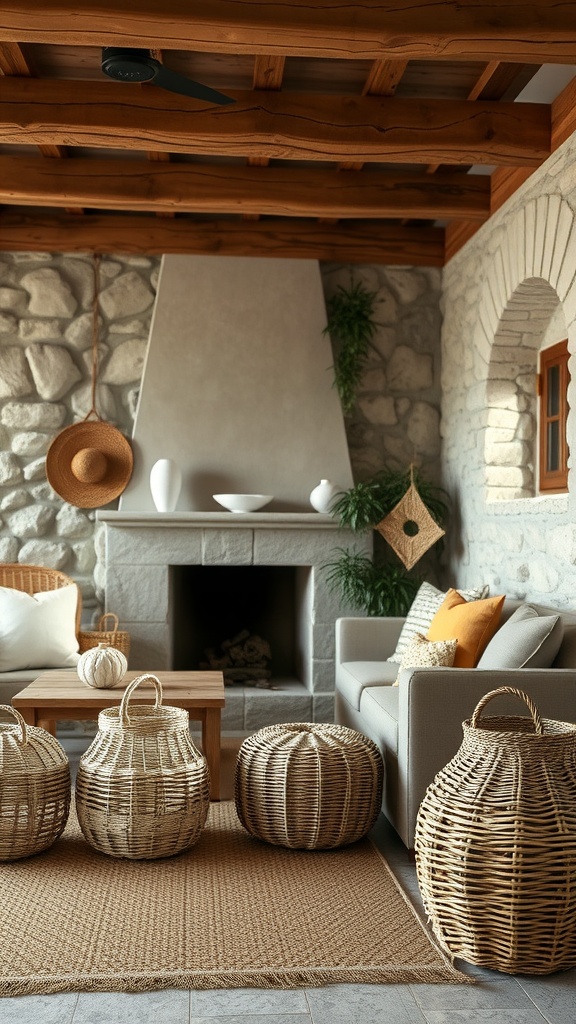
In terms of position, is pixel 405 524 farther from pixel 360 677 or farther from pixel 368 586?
pixel 360 677

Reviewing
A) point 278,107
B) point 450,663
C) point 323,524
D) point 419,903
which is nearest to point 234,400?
point 323,524

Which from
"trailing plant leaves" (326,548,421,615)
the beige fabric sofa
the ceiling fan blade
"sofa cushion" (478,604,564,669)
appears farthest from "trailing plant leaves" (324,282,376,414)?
the beige fabric sofa

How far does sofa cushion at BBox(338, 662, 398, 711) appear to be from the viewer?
4031 mm

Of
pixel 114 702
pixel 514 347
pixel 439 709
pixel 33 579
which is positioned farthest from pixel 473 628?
pixel 33 579

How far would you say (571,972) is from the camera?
2.35m

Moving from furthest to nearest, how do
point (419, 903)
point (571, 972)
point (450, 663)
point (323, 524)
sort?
point (323, 524) < point (450, 663) < point (419, 903) < point (571, 972)

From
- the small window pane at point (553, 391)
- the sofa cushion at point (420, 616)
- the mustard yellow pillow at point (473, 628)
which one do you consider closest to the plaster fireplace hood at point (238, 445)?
the sofa cushion at point (420, 616)

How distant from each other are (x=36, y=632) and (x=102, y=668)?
3.49 feet

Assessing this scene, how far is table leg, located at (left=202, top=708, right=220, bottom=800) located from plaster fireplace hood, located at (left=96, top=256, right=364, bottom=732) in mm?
1489

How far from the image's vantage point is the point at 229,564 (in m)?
5.29

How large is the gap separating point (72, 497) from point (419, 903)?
3388 millimetres

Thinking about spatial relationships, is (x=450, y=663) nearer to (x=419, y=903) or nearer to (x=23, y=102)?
(x=419, y=903)

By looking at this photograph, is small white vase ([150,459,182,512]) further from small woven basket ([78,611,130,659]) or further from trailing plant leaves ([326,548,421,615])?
trailing plant leaves ([326,548,421,615])

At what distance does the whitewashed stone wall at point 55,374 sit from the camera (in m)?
5.52
